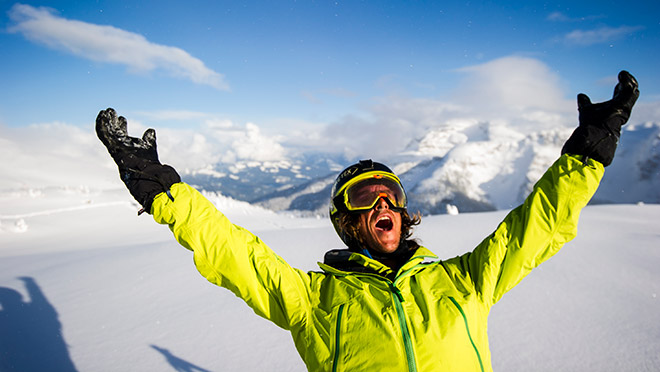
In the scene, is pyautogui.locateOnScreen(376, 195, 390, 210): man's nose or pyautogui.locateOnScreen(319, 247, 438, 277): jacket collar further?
pyautogui.locateOnScreen(376, 195, 390, 210): man's nose

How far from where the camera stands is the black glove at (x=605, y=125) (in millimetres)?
1970

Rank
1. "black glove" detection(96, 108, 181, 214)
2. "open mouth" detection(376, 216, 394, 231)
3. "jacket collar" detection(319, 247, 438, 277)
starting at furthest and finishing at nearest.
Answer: "open mouth" detection(376, 216, 394, 231) → "jacket collar" detection(319, 247, 438, 277) → "black glove" detection(96, 108, 181, 214)

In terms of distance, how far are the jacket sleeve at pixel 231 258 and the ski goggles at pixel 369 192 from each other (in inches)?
37.9

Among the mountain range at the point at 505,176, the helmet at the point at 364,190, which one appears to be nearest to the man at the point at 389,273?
the helmet at the point at 364,190

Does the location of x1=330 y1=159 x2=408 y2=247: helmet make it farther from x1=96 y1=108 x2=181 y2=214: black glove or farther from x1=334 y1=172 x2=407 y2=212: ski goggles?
x1=96 y1=108 x2=181 y2=214: black glove

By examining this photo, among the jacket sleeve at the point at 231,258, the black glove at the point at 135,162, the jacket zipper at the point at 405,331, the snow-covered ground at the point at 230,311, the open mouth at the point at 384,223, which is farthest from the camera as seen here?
the snow-covered ground at the point at 230,311

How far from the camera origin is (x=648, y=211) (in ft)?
41.3

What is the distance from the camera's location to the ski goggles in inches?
109

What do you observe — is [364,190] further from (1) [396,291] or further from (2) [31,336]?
(2) [31,336]

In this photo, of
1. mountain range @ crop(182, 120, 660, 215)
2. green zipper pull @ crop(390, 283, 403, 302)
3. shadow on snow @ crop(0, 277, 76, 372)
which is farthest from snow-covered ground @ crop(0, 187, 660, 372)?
→ mountain range @ crop(182, 120, 660, 215)

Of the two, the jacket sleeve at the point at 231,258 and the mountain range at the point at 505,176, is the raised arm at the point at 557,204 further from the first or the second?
the mountain range at the point at 505,176

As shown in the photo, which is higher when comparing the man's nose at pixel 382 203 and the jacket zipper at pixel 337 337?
the man's nose at pixel 382 203

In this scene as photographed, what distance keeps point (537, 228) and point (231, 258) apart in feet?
6.45

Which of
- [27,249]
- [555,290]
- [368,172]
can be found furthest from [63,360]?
[27,249]
